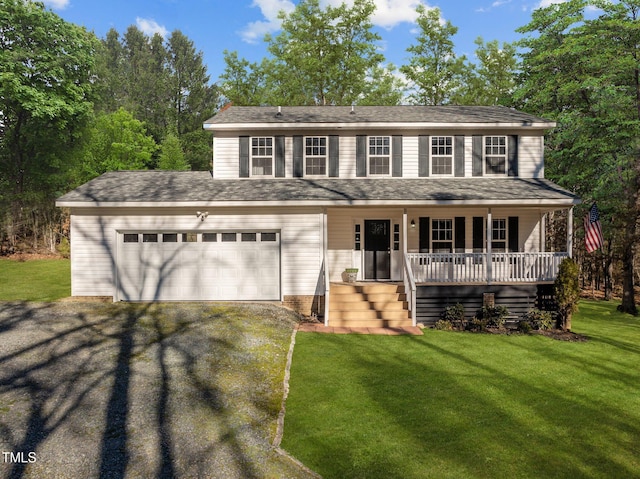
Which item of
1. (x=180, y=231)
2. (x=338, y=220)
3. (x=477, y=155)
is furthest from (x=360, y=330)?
(x=477, y=155)

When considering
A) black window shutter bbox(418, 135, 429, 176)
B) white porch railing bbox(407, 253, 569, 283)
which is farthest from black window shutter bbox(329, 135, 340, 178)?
white porch railing bbox(407, 253, 569, 283)

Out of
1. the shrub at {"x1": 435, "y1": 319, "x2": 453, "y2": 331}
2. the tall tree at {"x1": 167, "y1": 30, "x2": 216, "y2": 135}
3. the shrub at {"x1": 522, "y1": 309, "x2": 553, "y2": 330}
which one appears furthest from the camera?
the tall tree at {"x1": 167, "y1": 30, "x2": 216, "y2": 135}

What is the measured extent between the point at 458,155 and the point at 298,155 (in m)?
6.22

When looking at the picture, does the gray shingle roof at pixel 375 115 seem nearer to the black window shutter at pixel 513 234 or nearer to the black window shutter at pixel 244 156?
the black window shutter at pixel 244 156

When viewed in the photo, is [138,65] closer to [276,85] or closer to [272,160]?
[276,85]

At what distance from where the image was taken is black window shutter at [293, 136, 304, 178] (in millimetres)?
15406

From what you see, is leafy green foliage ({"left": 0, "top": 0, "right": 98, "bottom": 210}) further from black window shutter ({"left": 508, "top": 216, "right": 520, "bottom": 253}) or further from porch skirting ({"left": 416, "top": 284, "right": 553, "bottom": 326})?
black window shutter ({"left": 508, "top": 216, "right": 520, "bottom": 253})

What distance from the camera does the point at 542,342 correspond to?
36.2 feet

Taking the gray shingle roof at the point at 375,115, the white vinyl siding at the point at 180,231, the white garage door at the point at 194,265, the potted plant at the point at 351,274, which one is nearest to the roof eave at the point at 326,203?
the white vinyl siding at the point at 180,231

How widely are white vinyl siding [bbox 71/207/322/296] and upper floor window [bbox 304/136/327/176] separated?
277cm

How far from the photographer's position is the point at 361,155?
15398 mm

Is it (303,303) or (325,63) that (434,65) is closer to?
(325,63)

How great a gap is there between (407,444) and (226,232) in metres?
9.39

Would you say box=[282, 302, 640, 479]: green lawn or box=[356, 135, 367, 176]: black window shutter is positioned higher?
box=[356, 135, 367, 176]: black window shutter
